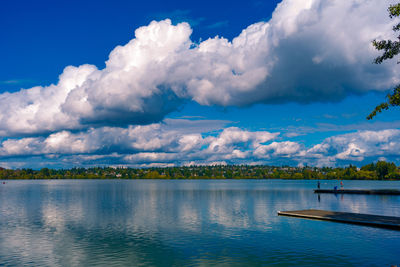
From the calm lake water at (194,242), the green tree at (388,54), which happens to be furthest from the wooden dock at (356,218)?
the green tree at (388,54)

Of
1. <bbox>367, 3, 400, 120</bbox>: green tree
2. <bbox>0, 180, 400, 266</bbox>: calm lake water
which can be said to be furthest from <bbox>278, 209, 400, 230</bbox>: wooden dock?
<bbox>367, 3, 400, 120</bbox>: green tree

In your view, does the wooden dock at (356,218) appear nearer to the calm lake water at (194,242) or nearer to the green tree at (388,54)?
the calm lake water at (194,242)

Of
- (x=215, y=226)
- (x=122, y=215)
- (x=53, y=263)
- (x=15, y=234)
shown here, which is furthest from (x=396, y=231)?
(x=15, y=234)

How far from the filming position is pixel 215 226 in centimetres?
4772

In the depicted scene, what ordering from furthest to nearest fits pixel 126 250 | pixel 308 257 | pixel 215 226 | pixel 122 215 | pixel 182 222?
1. pixel 122 215
2. pixel 182 222
3. pixel 215 226
4. pixel 126 250
5. pixel 308 257

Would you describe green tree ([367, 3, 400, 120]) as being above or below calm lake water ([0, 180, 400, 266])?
above

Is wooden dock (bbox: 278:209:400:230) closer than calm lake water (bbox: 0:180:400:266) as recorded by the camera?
No

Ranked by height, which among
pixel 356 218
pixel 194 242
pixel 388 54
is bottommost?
pixel 194 242

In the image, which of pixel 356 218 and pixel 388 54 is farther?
pixel 356 218

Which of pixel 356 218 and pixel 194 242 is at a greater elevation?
pixel 356 218

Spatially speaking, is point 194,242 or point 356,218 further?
point 356,218

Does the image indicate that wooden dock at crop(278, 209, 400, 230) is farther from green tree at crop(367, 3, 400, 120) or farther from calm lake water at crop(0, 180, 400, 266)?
green tree at crop(367, 3, 400, 120)

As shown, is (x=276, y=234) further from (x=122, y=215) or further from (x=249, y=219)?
(x=122, y=215)

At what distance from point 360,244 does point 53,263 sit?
29.3 meters
